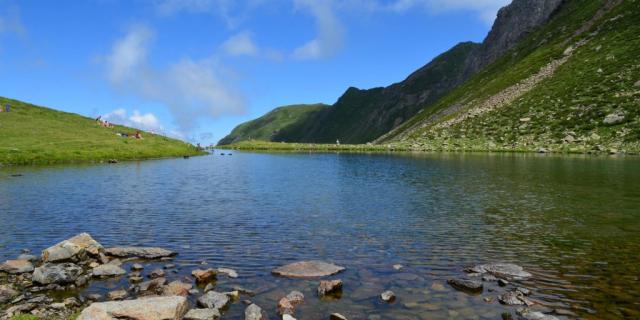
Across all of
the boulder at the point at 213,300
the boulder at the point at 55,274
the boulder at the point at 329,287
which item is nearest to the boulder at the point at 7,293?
the boulder at the point at 55,274

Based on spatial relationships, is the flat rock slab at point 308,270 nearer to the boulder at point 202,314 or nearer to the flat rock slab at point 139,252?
the boulder at point 202,314

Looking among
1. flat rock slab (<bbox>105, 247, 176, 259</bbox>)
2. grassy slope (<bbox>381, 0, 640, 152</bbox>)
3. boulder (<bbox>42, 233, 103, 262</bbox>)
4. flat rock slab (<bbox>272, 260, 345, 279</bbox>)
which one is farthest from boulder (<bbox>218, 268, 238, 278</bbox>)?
grassy slope (<bbox>381, 0, 640, 152</bbox>)

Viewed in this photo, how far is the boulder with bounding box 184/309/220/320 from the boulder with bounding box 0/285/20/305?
6750 millimetres

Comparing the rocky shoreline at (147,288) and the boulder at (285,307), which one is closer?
the rocky shoreline at (147,288)

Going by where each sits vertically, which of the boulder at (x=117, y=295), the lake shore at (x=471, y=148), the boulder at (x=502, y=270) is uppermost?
the lake shore at (x=471, y=148)

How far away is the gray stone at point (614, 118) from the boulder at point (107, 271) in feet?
366

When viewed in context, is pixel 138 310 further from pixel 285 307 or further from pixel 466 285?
pixel 466 285

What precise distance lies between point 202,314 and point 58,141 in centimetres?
8701

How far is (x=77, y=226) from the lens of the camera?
27156mm

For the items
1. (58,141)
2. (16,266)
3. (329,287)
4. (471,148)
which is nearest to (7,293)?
(16,266)

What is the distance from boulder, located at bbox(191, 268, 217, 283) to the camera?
58.5 ft

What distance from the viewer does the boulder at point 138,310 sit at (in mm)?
13070

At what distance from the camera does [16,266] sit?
18.5m

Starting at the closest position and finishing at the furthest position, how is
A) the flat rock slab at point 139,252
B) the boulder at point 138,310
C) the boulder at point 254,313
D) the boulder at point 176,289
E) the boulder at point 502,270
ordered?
the boulder at point 138,310, the boulder at point 254,313, the boulder at point 176,289, the boulder at point 502,270, the flat rock slab at point 139,252
